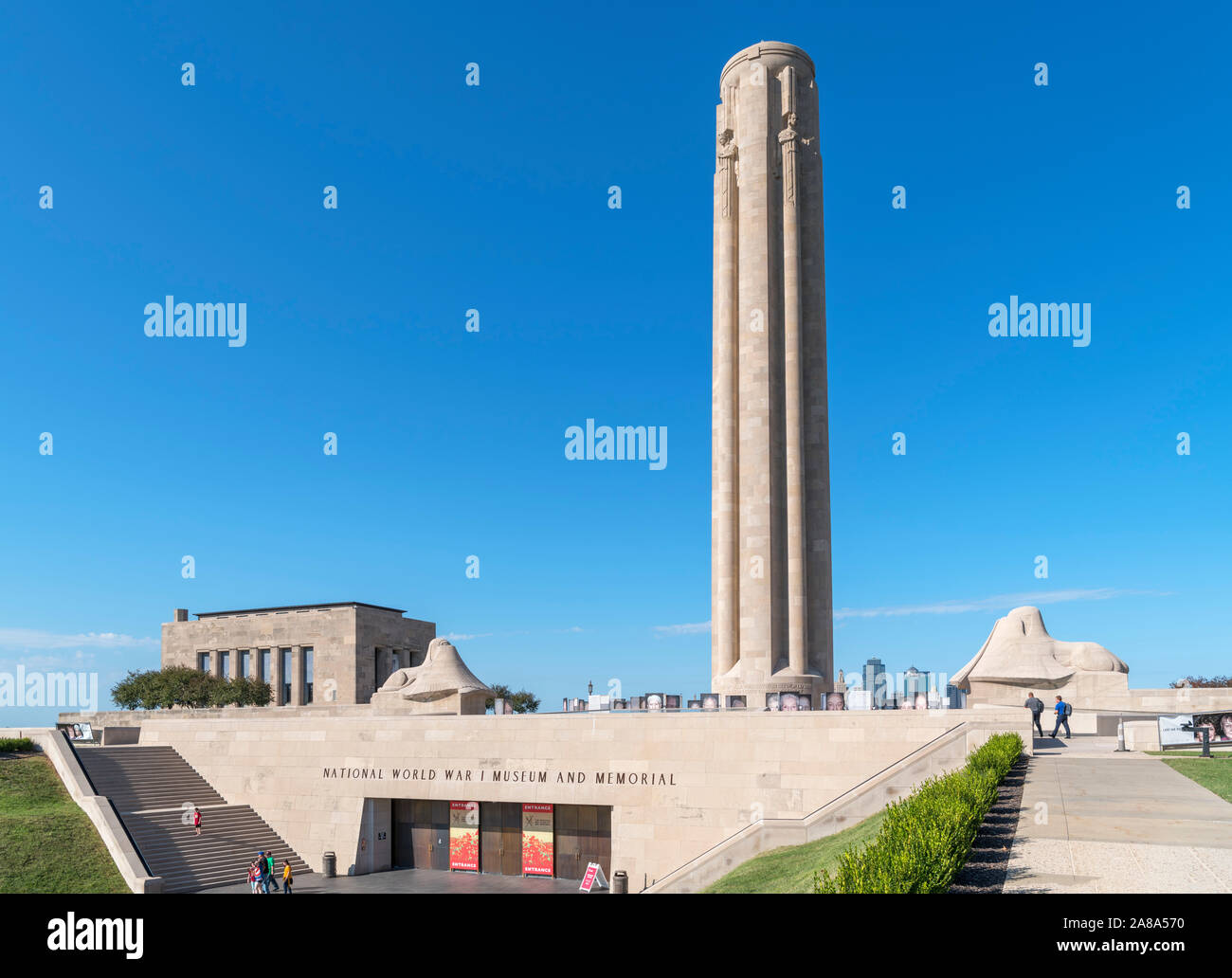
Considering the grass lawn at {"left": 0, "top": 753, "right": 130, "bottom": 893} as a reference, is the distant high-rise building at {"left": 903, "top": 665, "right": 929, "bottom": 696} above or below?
above

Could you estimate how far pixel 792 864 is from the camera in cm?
1722

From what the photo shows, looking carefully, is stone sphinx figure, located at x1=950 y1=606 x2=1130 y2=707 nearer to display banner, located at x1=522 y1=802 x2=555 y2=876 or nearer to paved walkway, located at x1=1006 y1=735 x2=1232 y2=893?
paved walkway, located at x1=1006 y1=735 x2=1232 y2=893

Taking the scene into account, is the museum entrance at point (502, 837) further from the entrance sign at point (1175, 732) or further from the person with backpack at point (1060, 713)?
the entrance sign at point (1175, 732)

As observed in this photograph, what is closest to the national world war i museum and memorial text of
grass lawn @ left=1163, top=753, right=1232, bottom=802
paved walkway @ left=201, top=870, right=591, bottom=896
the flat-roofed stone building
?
paved walkway @ left=201, top=870, right=591, bottom=896

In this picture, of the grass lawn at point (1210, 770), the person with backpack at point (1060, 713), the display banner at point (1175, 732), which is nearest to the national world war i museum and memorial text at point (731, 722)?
the person with backpack at point (1060, 713)

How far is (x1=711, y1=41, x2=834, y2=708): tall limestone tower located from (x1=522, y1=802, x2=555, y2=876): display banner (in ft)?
35.7

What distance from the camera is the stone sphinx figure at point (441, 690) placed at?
122 ft

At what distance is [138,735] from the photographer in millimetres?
42156

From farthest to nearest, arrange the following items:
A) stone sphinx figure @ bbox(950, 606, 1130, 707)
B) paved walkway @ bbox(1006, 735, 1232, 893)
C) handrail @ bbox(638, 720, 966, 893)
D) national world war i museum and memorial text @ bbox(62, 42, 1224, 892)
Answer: stone sphinx figure @ bbox(950, 606, 1130, 707)
national world war i museum and memorial text @ bbox(62, 42, 1224, 892)
handrail @ bbox(638, 720, 966, 893)
paved walkway @ bbox(1006, 735, 1232, 893)

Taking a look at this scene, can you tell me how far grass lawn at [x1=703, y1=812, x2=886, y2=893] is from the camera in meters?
15.3

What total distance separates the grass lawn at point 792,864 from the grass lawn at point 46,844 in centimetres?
2003
